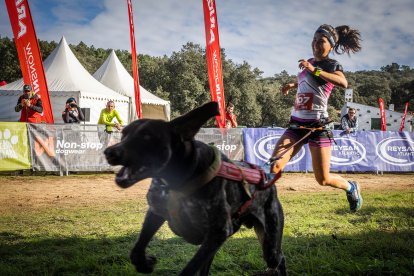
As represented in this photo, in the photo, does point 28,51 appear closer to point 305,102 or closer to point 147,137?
point 305,102

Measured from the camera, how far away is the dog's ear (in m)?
1.80

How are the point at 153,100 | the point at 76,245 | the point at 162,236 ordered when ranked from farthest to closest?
the point at 153,100 < the point at 162,236 < the point at 76,245

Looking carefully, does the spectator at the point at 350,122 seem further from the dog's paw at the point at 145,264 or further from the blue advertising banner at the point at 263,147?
the dog's paw at the point at 145,264

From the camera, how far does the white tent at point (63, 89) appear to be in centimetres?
1955

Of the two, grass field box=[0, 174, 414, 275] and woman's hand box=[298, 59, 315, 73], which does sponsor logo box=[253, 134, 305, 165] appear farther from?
woman's hand box=[298, 59, 315, 73]

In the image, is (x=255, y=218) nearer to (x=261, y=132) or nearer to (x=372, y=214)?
(x=372, y=214)

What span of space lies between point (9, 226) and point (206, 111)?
171 inches

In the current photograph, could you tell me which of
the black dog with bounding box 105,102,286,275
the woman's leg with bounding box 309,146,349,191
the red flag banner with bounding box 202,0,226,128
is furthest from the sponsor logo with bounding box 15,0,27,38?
the black dog with bounding box 105,102,286,275

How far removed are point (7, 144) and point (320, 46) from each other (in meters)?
9.87

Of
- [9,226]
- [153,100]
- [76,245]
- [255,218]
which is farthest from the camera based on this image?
[153,100]

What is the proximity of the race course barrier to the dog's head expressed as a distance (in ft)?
28.0

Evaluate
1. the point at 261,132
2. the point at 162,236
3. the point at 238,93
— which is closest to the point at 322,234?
the point at 162,236

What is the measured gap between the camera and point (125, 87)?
83.4ft

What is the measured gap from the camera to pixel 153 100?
25.2 metres
